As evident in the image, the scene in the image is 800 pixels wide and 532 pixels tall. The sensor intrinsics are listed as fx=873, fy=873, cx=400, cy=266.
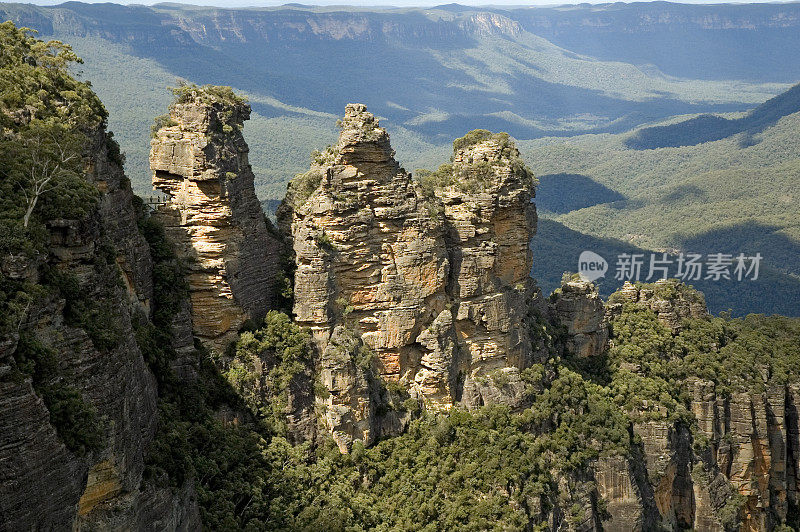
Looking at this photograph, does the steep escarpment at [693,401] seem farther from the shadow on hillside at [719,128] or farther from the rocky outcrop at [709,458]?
the shadow on hillside at [719,128]

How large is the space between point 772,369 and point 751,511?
7.48m

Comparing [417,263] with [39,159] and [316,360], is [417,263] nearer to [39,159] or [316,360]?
[316,360]

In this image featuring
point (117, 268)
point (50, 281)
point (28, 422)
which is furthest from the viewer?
point (117, 268)

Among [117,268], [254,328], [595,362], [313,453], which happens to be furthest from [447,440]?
[117,268]

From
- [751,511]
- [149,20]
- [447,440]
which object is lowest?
[751,511]

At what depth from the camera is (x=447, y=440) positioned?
110 feet

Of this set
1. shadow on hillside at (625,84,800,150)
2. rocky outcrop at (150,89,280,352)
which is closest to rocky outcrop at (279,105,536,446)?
rocky outcrop at (150,89,280,352)

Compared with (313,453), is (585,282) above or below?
above

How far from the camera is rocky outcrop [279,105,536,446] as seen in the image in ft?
105

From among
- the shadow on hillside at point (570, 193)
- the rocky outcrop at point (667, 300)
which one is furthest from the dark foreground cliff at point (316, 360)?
the shadow on hillside at point (570, 193)

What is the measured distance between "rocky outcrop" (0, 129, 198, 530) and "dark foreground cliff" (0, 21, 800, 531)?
0.06m

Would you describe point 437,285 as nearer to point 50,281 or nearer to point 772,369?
point 50,281

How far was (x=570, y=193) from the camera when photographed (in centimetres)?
14338

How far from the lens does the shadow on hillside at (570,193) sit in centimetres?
13775
